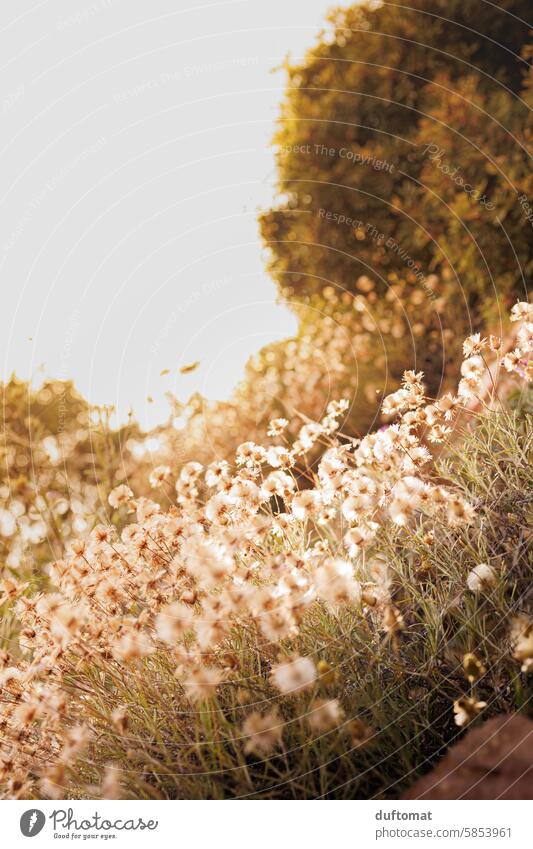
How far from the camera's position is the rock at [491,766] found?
4.45ft

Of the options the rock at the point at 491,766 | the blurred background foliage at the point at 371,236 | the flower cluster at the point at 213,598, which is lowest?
the rock at the point at 491,766

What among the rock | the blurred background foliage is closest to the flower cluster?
the rock

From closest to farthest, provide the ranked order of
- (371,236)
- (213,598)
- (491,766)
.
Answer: (491,766) → (213,598) → (371,236)

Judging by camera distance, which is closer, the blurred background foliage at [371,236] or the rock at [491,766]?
the rock at [491,766]

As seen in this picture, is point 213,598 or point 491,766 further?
point 213,598

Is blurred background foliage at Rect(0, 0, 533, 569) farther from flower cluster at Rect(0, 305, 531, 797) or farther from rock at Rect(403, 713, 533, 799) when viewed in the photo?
rock at Rect(403, 713, 533, 799)

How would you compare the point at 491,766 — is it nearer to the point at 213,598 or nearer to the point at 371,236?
the point at 213,598

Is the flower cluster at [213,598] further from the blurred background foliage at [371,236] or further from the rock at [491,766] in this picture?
the blurred background foliage at [371,236]

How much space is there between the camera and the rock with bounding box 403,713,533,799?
1355 millimetres

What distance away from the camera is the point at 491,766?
1368mm

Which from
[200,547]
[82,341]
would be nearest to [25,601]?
[200,547]

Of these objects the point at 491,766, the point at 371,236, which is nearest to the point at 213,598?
the point at 491,766

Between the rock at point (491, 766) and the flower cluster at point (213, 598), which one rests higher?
the flower cluster at point (213, 598)

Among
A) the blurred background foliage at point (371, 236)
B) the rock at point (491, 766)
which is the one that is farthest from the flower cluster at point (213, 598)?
the blurred background foliage at point (371, 236)
